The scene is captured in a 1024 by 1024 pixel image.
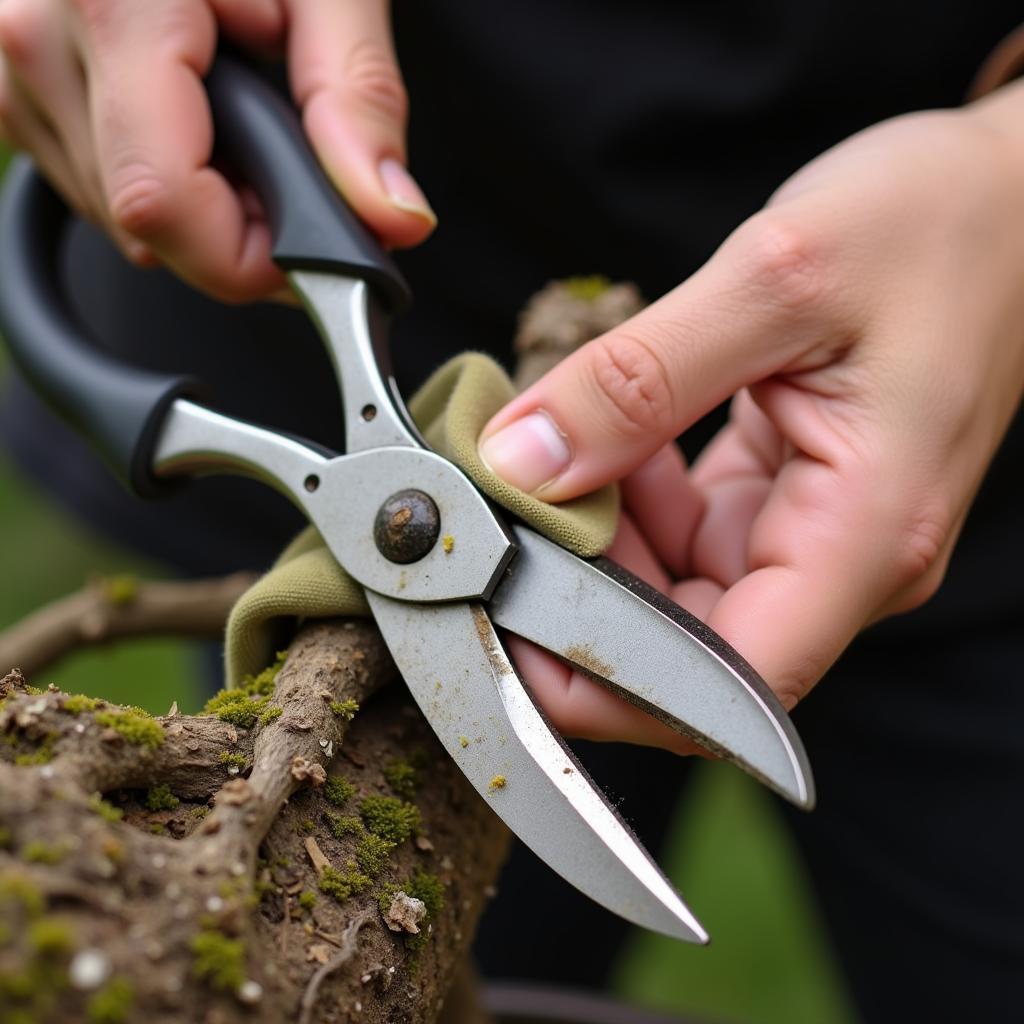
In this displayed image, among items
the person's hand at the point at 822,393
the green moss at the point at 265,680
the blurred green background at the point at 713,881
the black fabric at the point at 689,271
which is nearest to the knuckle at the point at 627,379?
the person's hand at the point at 822,393

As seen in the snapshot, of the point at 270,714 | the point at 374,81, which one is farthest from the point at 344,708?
the point at 374,81

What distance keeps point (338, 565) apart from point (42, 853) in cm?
41

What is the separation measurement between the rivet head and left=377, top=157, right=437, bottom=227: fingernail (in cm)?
38

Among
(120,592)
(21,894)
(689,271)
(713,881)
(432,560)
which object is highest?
(21,894)

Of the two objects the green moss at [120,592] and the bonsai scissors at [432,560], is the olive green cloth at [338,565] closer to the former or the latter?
the bonsai scissors at [432,560]

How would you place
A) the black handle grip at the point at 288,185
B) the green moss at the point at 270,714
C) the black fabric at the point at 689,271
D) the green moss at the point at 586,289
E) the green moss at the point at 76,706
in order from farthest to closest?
1. the black fabric at the point at 689,271
2. the green moss at the point at 586,289
3. the black handle grip at the point at 288,185
4. the green moss at the point at 270,714
5. the green moss at the point at 76,706

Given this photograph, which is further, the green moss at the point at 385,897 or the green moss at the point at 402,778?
the green moss at the point at 402,778

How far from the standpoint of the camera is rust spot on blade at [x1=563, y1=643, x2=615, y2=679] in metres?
0.90

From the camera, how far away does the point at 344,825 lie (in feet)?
2.87

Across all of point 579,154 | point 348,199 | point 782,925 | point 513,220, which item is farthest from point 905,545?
point 782,925

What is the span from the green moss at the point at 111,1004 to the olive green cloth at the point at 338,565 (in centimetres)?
38

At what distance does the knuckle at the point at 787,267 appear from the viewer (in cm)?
101

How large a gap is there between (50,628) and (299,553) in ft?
1.98

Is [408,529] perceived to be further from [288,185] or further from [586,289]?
[586,289]
